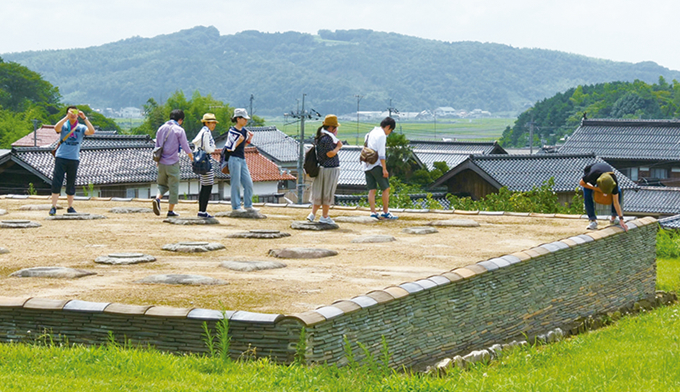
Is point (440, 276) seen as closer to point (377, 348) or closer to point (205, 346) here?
point (377, 348)

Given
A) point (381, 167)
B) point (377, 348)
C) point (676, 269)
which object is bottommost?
point (676, 269)

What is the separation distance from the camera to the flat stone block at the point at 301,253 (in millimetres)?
9906

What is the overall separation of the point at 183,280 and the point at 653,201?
39.6m

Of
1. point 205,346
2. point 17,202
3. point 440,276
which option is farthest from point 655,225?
point 17,202

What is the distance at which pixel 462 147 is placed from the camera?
199 feet

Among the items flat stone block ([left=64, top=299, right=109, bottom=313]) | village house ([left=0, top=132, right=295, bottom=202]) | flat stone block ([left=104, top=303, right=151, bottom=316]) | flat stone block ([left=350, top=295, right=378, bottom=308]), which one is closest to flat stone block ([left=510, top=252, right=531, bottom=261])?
flat stone block ([left=350, top=295, right=378, bottom=308])

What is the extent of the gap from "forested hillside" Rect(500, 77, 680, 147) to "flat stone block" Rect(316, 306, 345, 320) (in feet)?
322

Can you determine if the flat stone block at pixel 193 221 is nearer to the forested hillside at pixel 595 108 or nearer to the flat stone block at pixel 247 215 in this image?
the flat stone block at pixel 247 215

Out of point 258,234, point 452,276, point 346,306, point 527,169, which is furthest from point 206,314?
point 527,169

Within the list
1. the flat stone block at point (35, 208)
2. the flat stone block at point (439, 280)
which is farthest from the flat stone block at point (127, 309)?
the flat stone block at point (35, 208)

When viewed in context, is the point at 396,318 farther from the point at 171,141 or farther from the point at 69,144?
the point at 69,144

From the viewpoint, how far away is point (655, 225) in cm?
1434

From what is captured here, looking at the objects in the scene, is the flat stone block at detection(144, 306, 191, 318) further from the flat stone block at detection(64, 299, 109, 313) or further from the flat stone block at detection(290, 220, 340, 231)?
the flat stone block at detection(290, 220, 340, 231)

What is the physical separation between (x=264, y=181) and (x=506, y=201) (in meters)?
25.0
